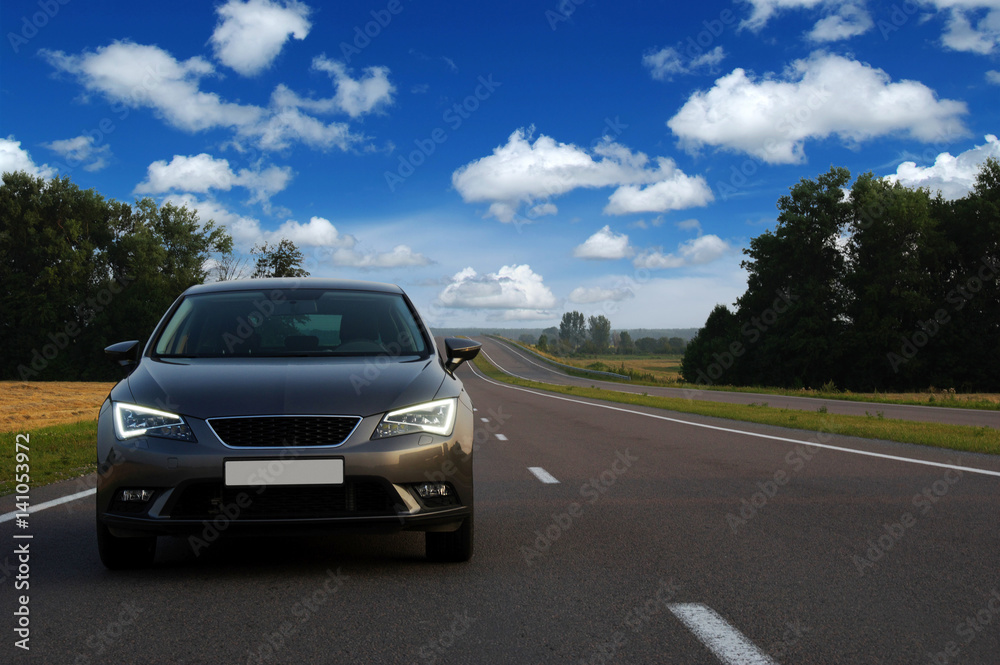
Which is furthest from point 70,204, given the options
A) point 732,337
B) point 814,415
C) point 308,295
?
point 308,295

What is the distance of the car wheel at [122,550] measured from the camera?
4.67 m

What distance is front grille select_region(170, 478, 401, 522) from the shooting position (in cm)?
439

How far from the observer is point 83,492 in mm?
7824

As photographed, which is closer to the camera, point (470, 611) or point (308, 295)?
point (470, 611)

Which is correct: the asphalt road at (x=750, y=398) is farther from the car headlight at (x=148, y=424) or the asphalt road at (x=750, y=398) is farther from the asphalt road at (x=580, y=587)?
the car headlight at (x=148, y=424)

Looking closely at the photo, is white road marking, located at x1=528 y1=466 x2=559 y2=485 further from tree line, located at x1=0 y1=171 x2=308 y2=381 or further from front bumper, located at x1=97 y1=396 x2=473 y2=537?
tree line, located at x1=0 y1=171 x2=308 y2=381

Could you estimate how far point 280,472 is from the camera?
4371mm

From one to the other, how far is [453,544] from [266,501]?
1131 millimetres

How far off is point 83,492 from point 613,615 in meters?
5.84

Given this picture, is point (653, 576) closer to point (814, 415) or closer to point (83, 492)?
point (83, 492)

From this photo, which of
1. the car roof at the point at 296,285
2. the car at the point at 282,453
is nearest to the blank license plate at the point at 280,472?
the car at the point at 282,453

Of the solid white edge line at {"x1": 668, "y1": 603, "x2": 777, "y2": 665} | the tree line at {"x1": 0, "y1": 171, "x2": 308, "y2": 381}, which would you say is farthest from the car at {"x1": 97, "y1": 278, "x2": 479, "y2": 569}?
the tree line at {"x1": 0, "y1": 171, "x2": 308, "y2": 381}

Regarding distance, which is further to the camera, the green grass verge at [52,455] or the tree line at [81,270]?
the tree line at [81,270]

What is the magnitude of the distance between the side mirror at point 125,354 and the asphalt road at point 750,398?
17.5 meters
